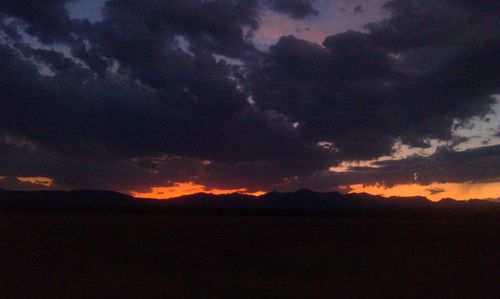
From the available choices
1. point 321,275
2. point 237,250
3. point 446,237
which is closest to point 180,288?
point 321,275

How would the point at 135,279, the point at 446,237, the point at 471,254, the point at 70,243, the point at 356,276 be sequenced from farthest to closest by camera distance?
the point at 446,237 → the point at 70,243 → the point at 471,254 → the point at 356,276 → the point at 135,279

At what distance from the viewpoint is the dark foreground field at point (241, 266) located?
54.1ft

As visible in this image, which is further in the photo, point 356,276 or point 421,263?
point 421,263

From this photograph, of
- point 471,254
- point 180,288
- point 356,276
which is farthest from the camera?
point 471,254

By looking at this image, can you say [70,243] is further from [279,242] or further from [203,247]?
[279,242]

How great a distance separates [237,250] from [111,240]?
8322mm

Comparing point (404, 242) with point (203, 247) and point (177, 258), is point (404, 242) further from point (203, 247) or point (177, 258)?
point (177, 258)

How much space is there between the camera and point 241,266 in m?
21.7

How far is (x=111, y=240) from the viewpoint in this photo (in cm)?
3031

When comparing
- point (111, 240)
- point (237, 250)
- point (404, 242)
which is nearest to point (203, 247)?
point (237, 250)

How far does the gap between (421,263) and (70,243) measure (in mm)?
18350

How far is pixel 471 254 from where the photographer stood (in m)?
26.0

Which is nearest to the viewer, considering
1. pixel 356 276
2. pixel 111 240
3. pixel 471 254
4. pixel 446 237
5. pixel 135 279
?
pixel 135 279

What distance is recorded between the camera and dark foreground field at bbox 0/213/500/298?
1650cm
